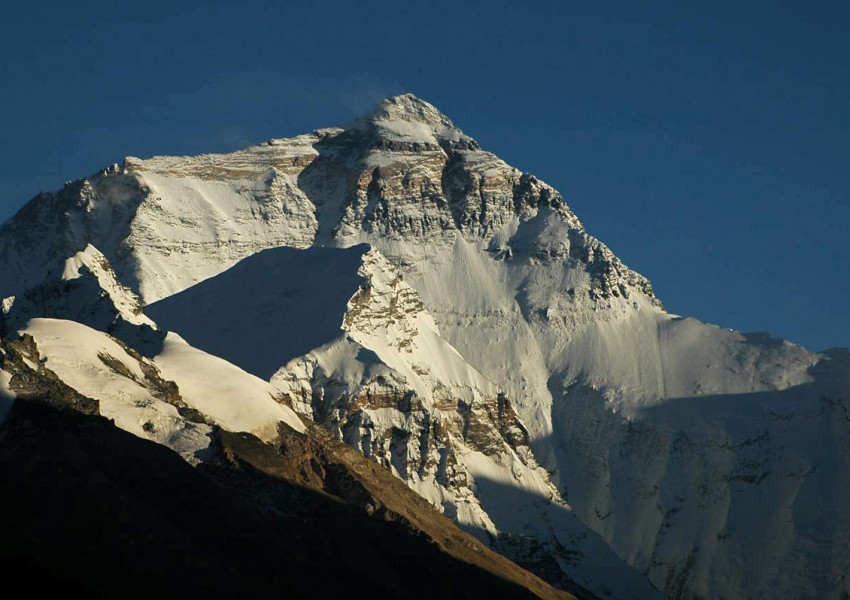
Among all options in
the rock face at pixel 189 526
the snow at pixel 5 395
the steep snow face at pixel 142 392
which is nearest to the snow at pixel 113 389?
the steep snow face at pixel 142 392

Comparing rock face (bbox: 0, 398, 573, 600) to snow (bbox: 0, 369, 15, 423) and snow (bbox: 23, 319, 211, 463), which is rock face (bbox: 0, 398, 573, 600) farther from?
snow (bbox: 23, 319, 211, 463)

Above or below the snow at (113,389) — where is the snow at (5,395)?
below

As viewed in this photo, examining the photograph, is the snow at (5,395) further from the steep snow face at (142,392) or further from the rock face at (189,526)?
the steep snow face at (142,392)

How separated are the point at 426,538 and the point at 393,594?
2346 centimetres

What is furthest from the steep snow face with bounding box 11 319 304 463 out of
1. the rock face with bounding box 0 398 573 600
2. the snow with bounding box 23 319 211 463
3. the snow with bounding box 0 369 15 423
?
the snow with bounding box 0 369 15 423

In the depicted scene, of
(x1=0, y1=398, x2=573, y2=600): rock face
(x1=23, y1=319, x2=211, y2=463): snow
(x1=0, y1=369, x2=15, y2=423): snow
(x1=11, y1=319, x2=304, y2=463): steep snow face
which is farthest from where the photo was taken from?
(x1=11, y1=319, x2=304, y2=463): steep snow face

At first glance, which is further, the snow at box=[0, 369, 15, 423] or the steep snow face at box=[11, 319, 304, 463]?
the steep snow face at box=[11, 319, 304, 463]

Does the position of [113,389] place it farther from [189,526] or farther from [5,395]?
[189,526]

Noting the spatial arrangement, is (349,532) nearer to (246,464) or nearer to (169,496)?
(246,464)

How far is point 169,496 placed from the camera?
15612cm

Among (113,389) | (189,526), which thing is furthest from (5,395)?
(113,389)

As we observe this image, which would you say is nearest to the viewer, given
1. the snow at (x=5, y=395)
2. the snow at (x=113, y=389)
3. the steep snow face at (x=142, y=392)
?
the snow at (x=5, y=395)

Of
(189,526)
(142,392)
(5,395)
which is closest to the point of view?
(189,526)

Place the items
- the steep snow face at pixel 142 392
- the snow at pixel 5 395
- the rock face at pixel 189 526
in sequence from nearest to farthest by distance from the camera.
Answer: the rock face at pixel 189 526 → the snow at pixel 5 395 → the steep snow face at pixel 142 392
